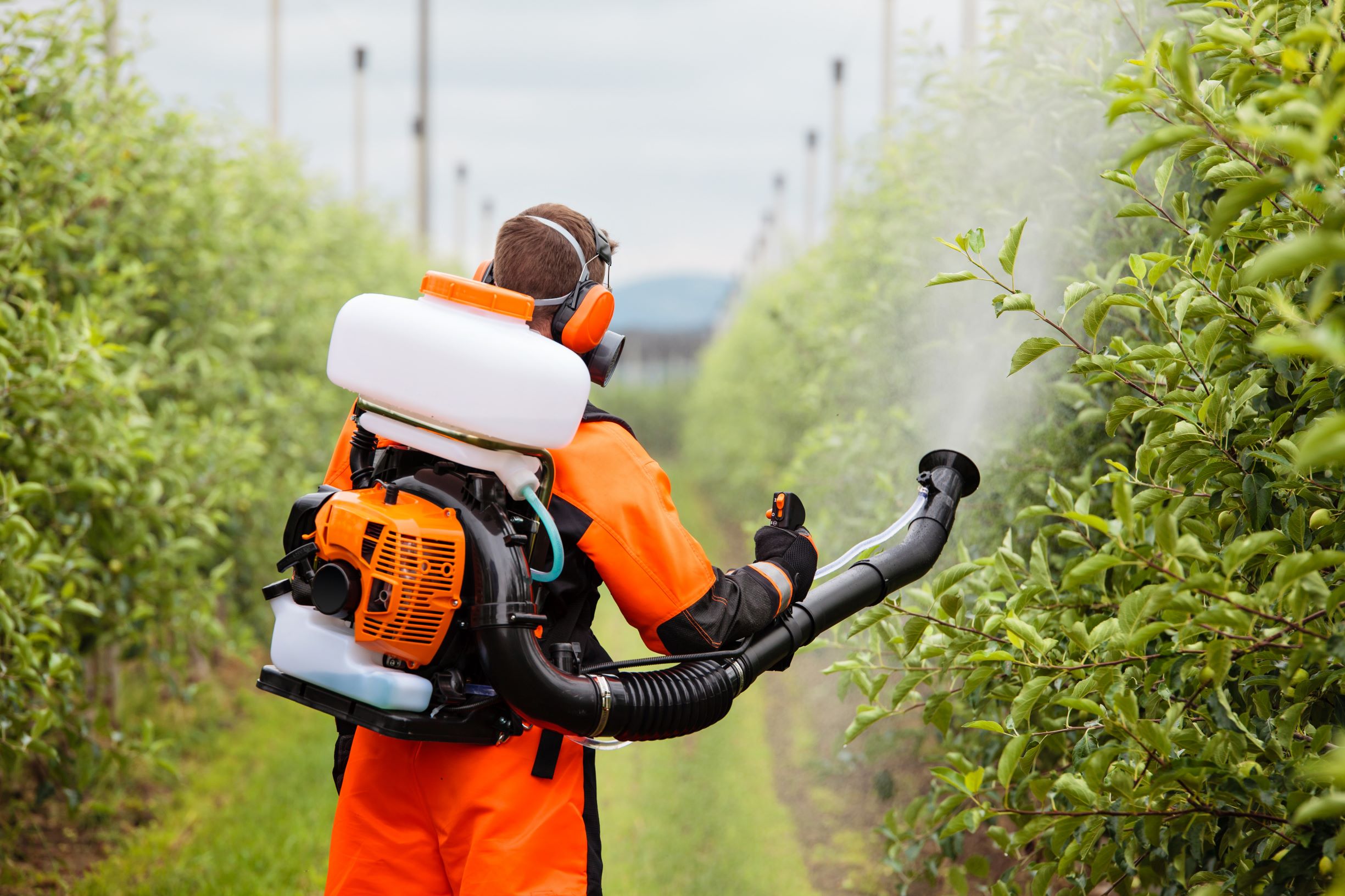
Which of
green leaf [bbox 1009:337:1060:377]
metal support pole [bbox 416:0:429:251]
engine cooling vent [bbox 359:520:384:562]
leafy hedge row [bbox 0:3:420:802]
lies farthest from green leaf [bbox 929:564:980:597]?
metal support pole [bbox 416:0:429:251]

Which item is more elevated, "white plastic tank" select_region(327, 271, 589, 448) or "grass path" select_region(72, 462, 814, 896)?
"white plastic tank" select_region(327, 271, 589, 448)

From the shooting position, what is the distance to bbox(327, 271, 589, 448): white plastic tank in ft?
6.63

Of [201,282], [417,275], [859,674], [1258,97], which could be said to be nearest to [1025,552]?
[859,674]

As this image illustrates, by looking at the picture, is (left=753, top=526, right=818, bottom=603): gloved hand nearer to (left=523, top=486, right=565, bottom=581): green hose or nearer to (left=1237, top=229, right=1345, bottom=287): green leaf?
(left=523, top=486, right=565, bottom=581): green hose

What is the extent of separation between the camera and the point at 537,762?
2.20m

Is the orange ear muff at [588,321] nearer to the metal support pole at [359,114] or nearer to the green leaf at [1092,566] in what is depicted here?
the green leaf at [1092,566]

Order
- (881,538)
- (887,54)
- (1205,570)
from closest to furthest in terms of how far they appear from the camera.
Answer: (1205,570) < (881,538) < (887,54)

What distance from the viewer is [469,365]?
2.03 meters

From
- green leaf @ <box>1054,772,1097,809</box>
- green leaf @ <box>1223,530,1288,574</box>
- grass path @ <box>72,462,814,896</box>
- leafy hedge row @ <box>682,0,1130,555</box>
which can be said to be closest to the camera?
green leaf @ <box>1223,530,1288,574</box>

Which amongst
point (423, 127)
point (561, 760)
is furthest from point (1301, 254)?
point (423, 127)

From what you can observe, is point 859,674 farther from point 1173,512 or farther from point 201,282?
point 201,282

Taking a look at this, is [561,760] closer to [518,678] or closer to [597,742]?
[597,742]

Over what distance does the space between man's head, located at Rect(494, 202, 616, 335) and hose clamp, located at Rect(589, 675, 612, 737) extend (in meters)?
0.73

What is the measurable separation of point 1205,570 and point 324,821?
15.5ft
